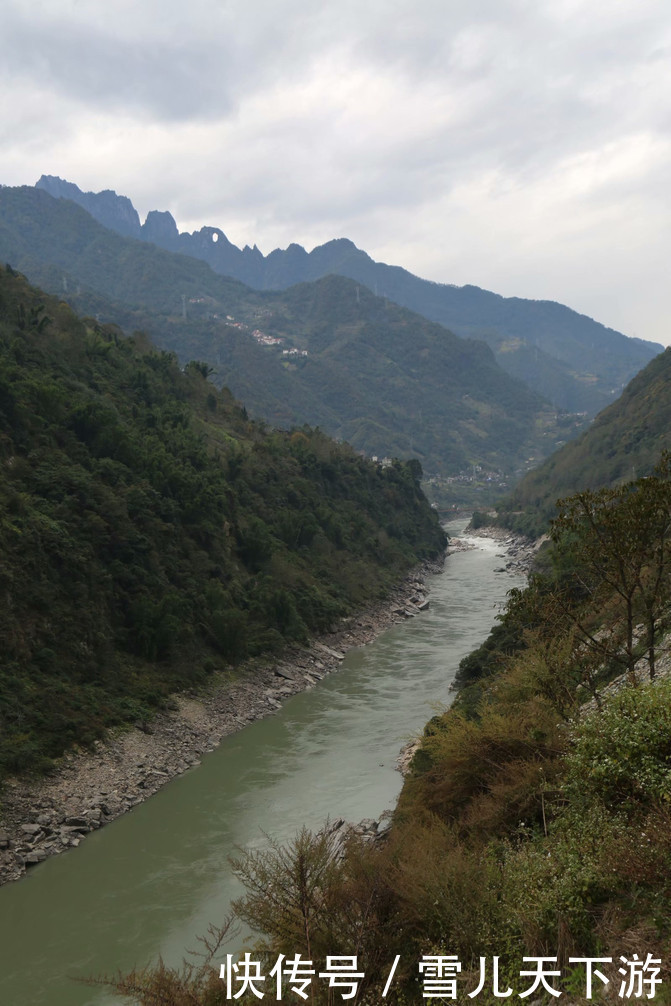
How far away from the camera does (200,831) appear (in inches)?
899

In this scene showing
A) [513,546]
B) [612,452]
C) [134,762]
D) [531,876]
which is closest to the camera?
[531,876]

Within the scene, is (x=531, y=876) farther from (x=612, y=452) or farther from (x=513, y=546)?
(x=612, y=452)

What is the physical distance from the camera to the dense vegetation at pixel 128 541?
1142 inches

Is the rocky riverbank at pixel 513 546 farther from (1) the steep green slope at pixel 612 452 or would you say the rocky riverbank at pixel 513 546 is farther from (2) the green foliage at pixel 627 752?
→ (2) the green foliage at pixel 627 752

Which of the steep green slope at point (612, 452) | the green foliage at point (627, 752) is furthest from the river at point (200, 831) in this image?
the steep green slope at point (612, 452)

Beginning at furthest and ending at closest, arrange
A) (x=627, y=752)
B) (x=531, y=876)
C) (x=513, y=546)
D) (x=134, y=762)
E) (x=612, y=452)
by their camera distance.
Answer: (x=513, y=546)
(x=612, y=452)
(x=134, y=762)
(x=531, y=876)
(x=627, y=752)

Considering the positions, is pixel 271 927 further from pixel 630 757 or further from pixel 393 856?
pixel 630 757

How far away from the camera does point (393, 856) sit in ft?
38.6

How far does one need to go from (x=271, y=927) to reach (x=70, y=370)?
4697 cm

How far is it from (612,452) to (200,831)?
272 ft

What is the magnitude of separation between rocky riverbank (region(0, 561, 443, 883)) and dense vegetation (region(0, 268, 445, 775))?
0.94 meters

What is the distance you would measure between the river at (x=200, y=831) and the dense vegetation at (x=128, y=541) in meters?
4.44

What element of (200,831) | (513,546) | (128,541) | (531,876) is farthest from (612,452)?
(531,876)

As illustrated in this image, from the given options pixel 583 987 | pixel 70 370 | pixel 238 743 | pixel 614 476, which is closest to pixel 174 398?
pixel 70 370
